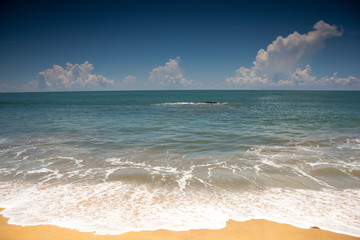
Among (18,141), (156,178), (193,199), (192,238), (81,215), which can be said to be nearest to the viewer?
(192,238)

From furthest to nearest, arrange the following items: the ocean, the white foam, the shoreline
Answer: the ocean < the white foam < the shoreline

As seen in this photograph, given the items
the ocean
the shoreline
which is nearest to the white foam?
the ocean

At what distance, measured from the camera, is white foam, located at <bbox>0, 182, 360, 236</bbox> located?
19.3 feet

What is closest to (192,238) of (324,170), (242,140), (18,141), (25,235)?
(25,235)

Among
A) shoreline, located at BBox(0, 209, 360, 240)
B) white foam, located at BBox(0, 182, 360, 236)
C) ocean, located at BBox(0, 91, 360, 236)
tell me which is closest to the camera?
shoreline, located at BBox(0, 209, 360, 240)

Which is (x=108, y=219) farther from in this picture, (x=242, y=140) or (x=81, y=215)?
(x=242, y=140)

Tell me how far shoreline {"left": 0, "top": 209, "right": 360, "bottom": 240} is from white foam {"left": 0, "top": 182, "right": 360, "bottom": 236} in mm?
203

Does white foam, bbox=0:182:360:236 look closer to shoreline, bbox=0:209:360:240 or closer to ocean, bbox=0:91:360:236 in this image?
ocean, bbox=0:91:360:236

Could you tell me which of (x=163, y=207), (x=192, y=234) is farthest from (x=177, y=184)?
(x=192, y=234)

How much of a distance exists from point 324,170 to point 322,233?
5.60 m

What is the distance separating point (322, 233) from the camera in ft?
17.8

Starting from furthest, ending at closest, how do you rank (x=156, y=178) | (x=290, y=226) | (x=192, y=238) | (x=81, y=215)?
(x=156, y=178) < (x=81, y=215) < (x=290, y=226) < (x=192, y=238)

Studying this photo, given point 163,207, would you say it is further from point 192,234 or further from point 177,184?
point 177,184

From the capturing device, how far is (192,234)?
5.42m
